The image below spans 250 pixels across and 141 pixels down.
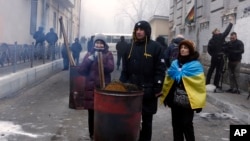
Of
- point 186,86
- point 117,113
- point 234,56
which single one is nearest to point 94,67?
point 117,113

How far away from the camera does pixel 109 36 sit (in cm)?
4194

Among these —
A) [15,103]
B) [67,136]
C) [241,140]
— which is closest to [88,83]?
[67,136]

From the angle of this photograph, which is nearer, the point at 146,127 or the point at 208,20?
the point at 146,127

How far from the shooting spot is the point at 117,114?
4.59 metres

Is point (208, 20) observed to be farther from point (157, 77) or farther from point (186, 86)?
→ point (186, 86)

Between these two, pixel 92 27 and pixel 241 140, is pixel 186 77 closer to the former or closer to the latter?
pixel 241 140

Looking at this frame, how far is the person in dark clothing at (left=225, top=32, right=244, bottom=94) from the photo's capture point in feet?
34.7

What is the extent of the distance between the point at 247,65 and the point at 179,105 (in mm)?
7059

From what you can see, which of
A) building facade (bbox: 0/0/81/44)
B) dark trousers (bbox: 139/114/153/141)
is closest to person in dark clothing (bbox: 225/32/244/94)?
dark trousers (bbox: 139/114/153/141)

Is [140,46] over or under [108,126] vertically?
over

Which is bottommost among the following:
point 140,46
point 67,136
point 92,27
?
point 67,136

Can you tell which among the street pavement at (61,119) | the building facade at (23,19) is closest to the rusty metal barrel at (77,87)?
the street pavement at (61,119)

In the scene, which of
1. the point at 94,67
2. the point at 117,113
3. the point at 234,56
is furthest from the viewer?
the point at 234,56

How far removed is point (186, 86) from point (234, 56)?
Answer: 21.1 ft
